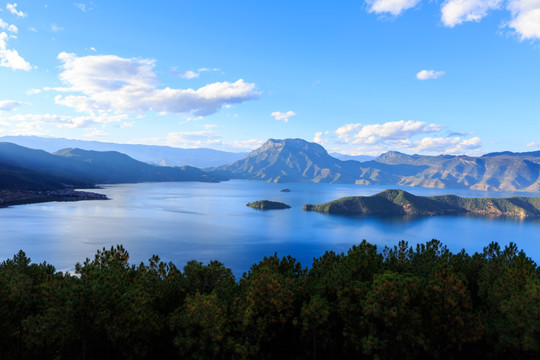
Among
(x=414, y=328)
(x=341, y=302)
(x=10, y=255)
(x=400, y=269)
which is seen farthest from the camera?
(x=10, y=255)

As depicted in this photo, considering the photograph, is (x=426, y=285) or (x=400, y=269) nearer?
(x=426, y=285)

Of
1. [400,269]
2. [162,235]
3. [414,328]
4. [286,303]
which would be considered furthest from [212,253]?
[414,328]

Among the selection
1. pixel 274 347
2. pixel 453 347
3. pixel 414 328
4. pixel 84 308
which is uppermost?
pixel 84 308

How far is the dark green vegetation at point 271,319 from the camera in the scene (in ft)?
98.5

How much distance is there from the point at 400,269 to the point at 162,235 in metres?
137

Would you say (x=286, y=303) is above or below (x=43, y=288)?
below

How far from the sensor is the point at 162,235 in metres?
168

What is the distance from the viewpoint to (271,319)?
36125 millimetres

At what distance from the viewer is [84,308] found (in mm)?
29109

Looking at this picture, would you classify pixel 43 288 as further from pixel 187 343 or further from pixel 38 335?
pixel 187 343

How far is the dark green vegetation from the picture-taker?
98.5 ft

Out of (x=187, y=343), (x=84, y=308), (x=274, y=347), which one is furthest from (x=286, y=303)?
(x=84, y=308)

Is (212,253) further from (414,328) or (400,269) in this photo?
(414,328)

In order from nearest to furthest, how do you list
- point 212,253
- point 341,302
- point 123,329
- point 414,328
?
point 123,329 < point 414,328 < point 341,302 < point 212,253
